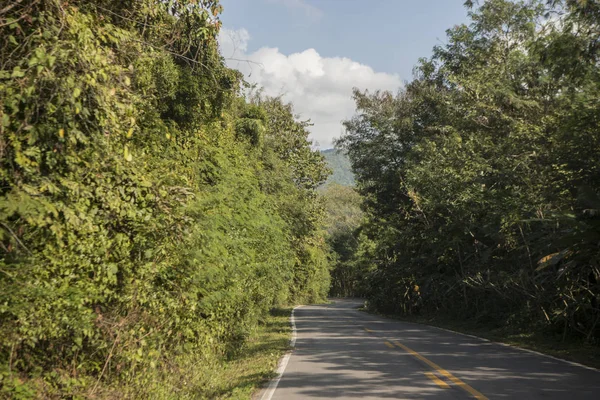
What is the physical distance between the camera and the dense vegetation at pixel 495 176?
14.3 metres

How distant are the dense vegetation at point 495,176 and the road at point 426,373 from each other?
3.18 m

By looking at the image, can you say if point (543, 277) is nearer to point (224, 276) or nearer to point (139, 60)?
point (224, 276)

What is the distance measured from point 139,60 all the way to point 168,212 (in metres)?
2.32

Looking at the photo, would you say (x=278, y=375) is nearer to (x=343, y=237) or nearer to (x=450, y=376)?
(x=450, y=376)

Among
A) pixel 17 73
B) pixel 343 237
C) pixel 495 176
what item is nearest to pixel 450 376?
pixel 17 73

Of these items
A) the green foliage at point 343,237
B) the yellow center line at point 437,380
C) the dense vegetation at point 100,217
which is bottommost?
the yellow center line at point 437,380

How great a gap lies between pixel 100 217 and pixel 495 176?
61.9 ft

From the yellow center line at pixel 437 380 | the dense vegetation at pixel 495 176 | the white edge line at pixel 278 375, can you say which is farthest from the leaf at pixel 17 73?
the dense vegetation at pixel 495 176

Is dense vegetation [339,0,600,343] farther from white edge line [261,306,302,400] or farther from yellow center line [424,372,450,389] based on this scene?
white edge line [261,306,302,400]

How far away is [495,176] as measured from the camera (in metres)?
23.3

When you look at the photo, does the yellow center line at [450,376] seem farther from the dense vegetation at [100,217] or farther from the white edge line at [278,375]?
the dense vegetation at [100,217]

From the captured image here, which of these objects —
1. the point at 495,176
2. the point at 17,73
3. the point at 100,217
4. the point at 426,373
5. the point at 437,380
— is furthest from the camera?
the point at 495,176

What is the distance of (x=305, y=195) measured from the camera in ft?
114

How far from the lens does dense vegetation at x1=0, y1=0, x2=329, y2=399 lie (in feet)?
20.7
